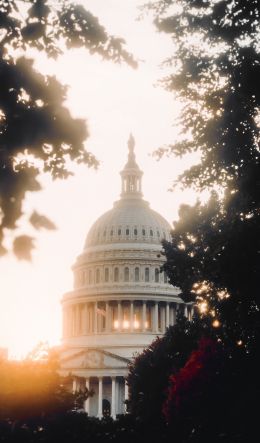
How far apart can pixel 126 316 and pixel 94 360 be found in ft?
52.2

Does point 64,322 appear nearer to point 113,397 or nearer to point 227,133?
point 113,397

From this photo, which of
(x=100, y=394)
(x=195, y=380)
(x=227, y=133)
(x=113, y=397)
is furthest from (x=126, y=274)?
(x=227, y=133)

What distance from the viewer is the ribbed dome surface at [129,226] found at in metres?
104

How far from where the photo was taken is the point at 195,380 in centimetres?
3175

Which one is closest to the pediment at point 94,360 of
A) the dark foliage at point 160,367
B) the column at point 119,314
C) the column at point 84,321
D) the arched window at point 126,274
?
the column at point 119,314

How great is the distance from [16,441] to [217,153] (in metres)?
11.9

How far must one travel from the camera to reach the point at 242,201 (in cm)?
2102

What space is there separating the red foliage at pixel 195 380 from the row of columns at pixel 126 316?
62.4 metres

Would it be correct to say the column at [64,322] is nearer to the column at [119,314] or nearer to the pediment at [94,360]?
the column at [119,314]

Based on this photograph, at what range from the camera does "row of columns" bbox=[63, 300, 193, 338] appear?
96306mm

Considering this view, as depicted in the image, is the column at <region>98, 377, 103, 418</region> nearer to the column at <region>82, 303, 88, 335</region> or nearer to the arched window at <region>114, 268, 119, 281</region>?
the column at <region>82, 303, 88, 335</region>

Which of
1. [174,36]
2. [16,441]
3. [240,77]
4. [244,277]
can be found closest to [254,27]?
[240,77]

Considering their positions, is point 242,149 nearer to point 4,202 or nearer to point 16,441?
point 16,441

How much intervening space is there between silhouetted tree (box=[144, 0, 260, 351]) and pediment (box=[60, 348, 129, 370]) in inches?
2349
